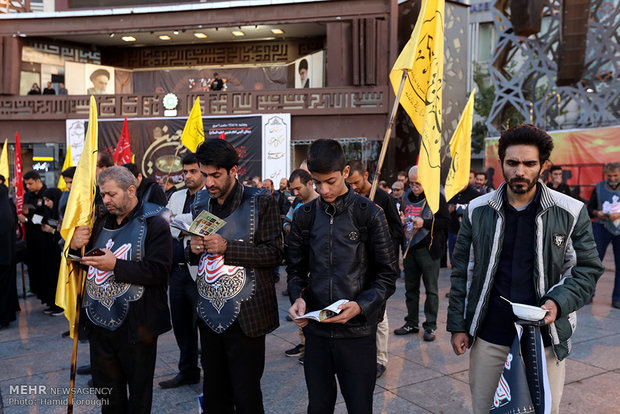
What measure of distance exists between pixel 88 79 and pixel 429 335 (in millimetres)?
21364

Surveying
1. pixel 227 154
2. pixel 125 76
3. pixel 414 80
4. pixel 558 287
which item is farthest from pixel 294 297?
pixel 125 76

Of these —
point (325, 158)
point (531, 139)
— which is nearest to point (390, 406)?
point (325, 158)

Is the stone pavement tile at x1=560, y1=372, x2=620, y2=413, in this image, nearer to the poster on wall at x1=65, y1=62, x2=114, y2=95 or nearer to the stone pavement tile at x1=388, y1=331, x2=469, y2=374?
the stone pavement tile at x1=388, y1=331, x2=469, y2=374

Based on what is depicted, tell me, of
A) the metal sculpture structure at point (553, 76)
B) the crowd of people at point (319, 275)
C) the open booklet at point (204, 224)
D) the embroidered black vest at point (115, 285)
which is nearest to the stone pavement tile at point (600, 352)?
the crowd of people at point (319, 275)

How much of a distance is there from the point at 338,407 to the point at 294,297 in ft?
5.30

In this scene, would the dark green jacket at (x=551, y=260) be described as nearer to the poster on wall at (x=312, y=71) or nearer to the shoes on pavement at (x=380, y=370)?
the shoes on pavement at (x=380, y=370)

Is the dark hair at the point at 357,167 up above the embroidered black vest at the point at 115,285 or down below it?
above

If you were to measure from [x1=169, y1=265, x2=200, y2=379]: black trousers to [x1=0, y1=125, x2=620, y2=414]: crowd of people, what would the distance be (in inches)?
43.1

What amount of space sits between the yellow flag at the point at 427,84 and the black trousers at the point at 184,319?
7.74 feet

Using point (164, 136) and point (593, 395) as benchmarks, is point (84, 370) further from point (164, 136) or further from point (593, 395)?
point (164, 136)

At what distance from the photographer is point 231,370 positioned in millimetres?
3057

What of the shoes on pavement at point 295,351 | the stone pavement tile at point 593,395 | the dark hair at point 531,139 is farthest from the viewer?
the shoes on pavement at point 295,351

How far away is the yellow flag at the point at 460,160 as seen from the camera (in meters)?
6.63

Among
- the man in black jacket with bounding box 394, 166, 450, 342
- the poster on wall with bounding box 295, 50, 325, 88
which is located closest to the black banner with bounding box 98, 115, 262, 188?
the poster on wall with bounding box 295, 50, 325, 88
